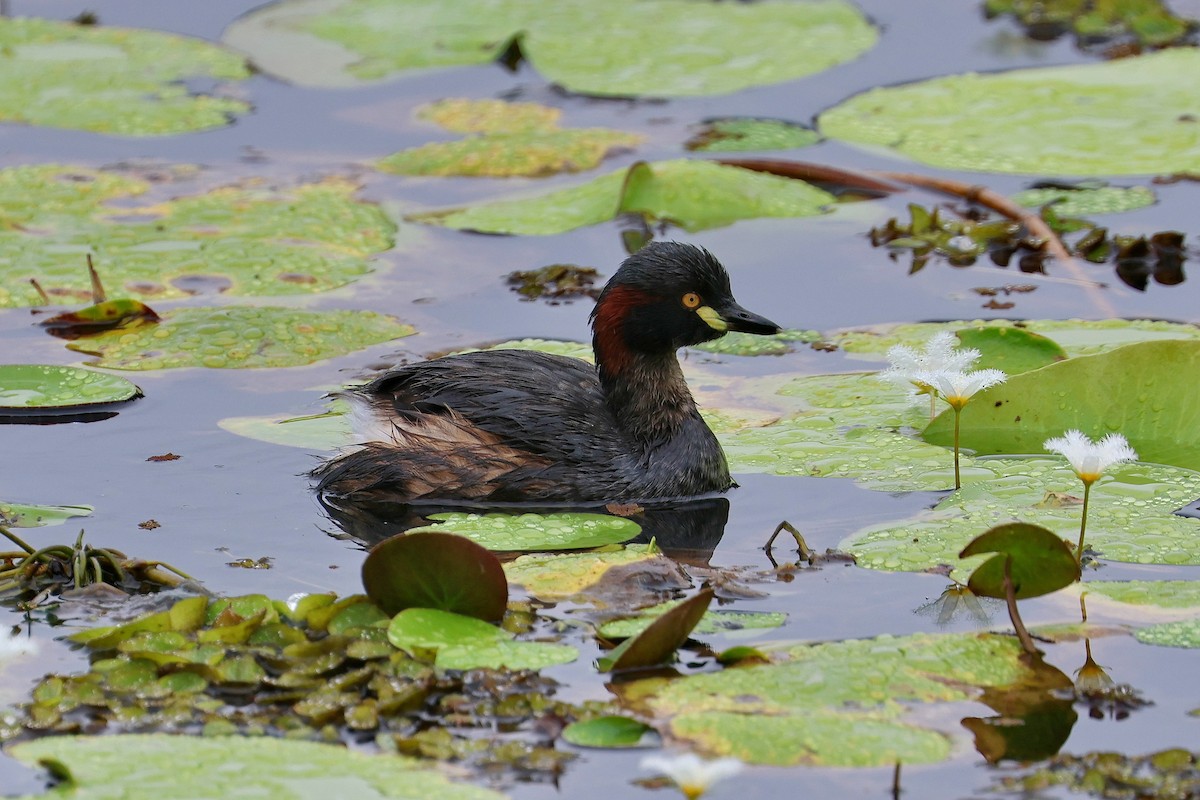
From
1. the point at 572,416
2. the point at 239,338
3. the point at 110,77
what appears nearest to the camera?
the point at 572,416

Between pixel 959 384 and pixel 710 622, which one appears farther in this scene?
pixel 959 384

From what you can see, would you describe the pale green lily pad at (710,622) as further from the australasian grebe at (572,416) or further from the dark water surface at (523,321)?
the australasian grebe at (572,416)

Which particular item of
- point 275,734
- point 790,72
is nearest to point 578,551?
point 275,734

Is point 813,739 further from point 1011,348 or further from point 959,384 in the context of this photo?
point 1011,348

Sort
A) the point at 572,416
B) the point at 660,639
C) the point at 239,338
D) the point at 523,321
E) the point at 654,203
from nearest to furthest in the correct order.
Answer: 1. the point at 660,639
2. the point at 572,416
3. the point at 239,338
4. the point at 523,321
5. the point at 654,203

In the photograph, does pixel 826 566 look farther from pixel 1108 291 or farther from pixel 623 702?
pixel 1108 291

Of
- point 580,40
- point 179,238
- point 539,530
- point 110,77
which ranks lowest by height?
point 539,530

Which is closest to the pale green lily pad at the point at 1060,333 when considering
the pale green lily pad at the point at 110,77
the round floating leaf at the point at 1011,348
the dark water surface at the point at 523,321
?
the dark water surface at the point at 523,321

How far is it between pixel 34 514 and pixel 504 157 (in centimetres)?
482

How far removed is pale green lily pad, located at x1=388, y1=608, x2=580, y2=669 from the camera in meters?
4.60

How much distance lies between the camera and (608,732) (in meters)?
4.26

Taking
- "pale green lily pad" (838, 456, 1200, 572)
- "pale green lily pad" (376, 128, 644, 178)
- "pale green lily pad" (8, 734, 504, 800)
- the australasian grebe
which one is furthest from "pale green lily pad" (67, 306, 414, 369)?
"pale green lily pad" (8, 734, 504, 800)

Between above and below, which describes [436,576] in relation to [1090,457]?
below

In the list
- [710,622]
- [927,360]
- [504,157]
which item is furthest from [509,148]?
[710,622]
